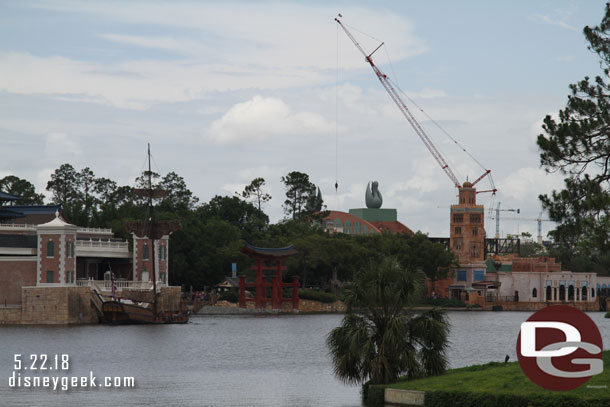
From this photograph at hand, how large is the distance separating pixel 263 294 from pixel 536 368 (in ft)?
308

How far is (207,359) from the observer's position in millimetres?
66562

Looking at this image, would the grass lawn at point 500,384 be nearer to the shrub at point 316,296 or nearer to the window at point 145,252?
the window at point 145,252

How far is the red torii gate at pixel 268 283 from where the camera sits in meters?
124

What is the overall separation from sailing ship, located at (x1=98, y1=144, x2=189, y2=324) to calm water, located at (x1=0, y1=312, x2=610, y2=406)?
2630mm

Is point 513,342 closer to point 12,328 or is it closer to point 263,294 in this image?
point 12,328

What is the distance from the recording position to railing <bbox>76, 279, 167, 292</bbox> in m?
101

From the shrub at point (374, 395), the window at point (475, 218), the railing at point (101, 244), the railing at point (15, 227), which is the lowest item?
the shrub at point (374, 395)

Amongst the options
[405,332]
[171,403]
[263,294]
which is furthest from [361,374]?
[263,294]

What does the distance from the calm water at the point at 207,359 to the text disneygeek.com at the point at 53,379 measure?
0.65 meters

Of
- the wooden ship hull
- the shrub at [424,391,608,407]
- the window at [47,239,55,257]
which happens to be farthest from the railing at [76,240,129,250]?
the shrub at [424,391,608,407]

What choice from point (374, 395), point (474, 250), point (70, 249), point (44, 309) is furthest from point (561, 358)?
point (474, 250)

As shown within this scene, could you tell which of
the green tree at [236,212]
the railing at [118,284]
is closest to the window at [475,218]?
the green tree at [236,212]

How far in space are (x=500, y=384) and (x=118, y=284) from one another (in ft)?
240

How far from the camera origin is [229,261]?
136m
